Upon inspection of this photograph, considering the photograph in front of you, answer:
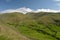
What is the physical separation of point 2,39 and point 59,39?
146 metres

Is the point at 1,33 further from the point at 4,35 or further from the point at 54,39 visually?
the point at 54,39

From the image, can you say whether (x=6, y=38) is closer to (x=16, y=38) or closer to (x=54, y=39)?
(x=16, y=38)

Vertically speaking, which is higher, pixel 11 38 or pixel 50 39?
pixel 11 38

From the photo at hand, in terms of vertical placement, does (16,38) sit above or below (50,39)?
above

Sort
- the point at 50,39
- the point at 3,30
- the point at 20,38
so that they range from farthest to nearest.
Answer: the point at 50,39 < the point at 3,30 < the point at 20,38

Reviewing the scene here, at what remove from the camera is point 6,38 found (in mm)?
61219

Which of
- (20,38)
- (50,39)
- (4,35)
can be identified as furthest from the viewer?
(50,39)

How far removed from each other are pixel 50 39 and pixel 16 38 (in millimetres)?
139123

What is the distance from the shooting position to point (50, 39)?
195875 mm

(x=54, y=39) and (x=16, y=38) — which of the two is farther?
(x=54, y=39)

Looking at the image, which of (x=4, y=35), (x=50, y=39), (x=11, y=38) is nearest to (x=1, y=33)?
(x=4, y=35)

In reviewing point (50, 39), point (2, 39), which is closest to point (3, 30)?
A: point (2, 39)

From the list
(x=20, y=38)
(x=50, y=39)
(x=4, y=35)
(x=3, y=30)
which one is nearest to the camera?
(x=20, y=38)

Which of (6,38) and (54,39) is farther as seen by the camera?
(54,39)
